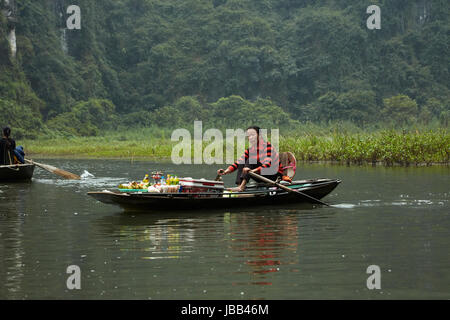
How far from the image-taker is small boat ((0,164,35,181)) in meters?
19.2

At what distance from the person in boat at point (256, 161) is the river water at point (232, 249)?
632 millimetres

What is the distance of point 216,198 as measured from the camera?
42.8 feet

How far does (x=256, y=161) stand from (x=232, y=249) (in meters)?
4.41

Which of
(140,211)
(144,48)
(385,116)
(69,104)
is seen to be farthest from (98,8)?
(140,211)

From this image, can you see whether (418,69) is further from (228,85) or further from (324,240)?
(324,240)

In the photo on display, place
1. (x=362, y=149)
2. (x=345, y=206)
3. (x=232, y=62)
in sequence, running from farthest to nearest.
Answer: (x=232, y=62) → (x=362, y=149) → (x=345, y=206)

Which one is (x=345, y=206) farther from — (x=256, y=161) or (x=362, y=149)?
(x=362, y=149)

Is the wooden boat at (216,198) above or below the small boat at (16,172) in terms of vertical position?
below

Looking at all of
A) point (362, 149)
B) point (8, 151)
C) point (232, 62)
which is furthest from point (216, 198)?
point (232, 62)

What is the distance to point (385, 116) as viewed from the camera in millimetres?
50281

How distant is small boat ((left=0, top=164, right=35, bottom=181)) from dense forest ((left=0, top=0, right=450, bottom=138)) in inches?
1148

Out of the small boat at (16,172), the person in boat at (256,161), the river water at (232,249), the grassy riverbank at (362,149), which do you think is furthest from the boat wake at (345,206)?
the grassy riverbank at (362,149)

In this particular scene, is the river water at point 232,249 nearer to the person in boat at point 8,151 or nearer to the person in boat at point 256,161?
the person in boat at point 256,161

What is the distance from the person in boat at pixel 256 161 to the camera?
43.9ft
